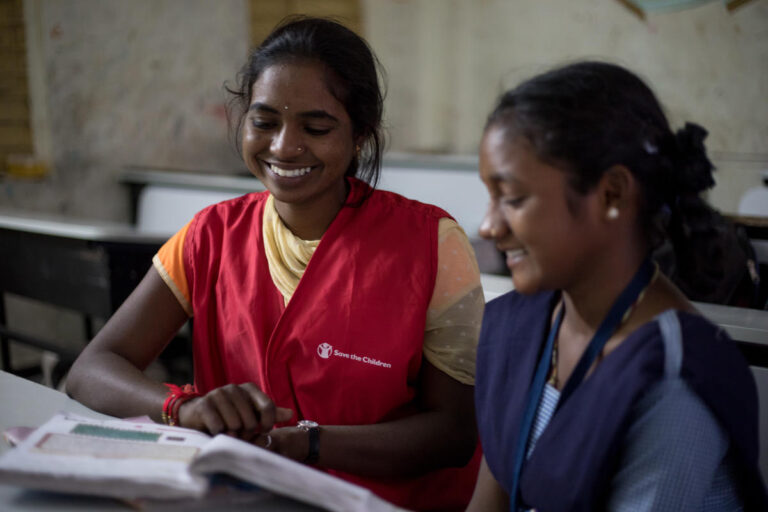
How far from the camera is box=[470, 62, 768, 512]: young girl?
773 mm

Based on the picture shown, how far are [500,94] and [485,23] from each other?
494 centimetres

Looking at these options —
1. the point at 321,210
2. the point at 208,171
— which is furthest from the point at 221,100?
the point at 321,210

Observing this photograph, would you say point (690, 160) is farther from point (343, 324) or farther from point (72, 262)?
point (72, 262)

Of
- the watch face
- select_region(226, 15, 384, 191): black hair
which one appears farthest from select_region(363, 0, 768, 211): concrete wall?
the watch face

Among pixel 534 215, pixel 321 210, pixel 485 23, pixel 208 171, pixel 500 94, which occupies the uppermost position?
pixel 485 23

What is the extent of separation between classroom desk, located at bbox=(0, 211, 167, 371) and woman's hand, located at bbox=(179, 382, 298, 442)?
1470mm

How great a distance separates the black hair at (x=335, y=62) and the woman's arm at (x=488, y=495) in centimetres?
68

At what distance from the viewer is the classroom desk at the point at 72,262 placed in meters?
2.39

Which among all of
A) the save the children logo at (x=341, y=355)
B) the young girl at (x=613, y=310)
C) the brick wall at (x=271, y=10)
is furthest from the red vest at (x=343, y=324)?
the brick wall at (x=271, y=10)

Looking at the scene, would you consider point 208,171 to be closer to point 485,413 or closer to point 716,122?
point 716,122

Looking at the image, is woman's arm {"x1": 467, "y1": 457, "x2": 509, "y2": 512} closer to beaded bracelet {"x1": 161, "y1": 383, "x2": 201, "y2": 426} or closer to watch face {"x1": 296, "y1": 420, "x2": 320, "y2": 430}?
watch face {"x1": 296, "y1": 420, "x2": 320, "y2": 430}

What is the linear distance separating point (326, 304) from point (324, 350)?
82mm

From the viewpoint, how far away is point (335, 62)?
1.29 m

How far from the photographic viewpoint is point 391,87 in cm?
593
